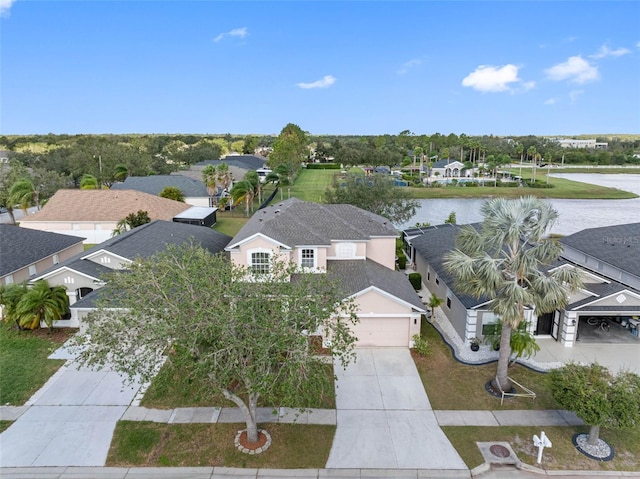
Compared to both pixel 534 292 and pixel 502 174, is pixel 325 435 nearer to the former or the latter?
pixel 534 292

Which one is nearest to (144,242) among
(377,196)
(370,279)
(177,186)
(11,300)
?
(11,300)

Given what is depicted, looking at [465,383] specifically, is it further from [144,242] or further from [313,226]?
[144,242]

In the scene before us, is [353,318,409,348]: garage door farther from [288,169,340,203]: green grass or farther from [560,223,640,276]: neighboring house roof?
[288,169,340,203]: green grass

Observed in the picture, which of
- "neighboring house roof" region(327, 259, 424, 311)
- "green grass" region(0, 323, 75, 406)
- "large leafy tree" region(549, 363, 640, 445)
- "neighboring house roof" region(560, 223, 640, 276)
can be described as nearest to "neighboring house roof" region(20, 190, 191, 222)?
"green grass" region(0, 323, 75, 406)

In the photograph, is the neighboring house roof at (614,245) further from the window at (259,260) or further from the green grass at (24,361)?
the green grass at (24,361)

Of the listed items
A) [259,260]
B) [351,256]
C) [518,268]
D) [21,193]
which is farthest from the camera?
[21,193]
